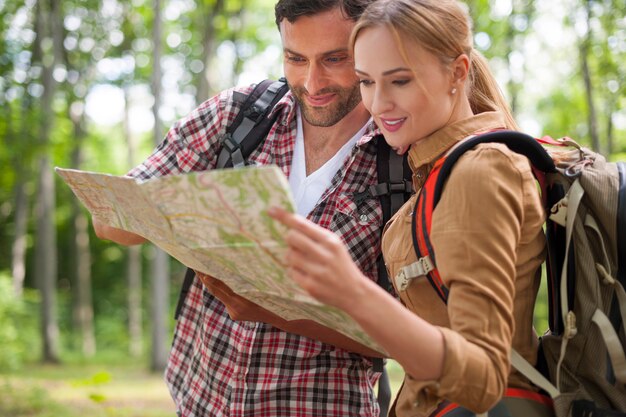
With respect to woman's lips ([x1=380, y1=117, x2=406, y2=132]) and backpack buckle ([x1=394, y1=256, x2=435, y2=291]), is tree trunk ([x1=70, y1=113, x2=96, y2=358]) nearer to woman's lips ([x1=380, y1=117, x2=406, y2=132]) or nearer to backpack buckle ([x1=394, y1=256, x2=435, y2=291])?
woman's lips ([x1=380, y1=117, x2=406, y2=132])

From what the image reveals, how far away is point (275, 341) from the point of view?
2.59m

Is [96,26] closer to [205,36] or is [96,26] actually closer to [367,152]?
[205,36]

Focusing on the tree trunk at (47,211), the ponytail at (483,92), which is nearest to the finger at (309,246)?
the ponytail at (483,92)

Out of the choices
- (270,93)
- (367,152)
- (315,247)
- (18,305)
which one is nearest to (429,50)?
(315,247)

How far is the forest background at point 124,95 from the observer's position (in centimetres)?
1377

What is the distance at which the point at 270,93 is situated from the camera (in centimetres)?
285

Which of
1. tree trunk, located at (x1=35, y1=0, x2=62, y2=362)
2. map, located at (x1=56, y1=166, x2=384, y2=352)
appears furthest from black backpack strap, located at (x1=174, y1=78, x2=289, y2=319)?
tree trunk, located at (x1=35, y1=0, x2=62, y2=362)

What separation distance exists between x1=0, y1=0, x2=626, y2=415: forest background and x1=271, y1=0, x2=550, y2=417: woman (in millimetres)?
9366

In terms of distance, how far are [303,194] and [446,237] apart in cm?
114

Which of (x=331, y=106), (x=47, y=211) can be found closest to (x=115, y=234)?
(x=331, y=106)

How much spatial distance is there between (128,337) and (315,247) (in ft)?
91.4

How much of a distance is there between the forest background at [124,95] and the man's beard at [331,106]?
8721 millimetres

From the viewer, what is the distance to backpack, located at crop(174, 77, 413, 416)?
2.47 metres

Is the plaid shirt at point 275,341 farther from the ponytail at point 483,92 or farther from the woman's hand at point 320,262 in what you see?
the woman's hand at point 320,262
